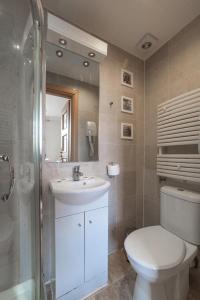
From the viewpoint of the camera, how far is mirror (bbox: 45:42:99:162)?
1344mm

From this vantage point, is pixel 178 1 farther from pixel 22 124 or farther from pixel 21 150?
pixel 21 150

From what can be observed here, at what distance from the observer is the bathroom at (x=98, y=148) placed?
1032 millimetres

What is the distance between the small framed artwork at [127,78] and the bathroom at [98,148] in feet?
0.04

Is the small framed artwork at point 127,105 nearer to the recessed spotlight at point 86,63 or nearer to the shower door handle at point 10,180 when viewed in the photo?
the recessed spotlight at point 86,63

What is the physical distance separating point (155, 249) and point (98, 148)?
972 mm

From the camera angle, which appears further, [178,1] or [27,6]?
[178,1]

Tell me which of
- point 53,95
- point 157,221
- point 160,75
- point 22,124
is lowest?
point 157,221

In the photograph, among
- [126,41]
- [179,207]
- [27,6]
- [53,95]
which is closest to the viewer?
[27,6]

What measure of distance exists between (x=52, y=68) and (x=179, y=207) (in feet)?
5.35

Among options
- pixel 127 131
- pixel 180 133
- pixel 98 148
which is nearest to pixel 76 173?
pixel 98 148

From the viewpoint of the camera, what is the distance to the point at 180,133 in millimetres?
1359

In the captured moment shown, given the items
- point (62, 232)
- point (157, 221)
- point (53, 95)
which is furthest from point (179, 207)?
point (53, 95)

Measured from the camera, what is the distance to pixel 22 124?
1.09m

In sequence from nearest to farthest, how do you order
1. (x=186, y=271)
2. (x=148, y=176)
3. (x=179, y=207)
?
(x=186, y=271) → (x=179, y=207) → (x=148, y=176)
